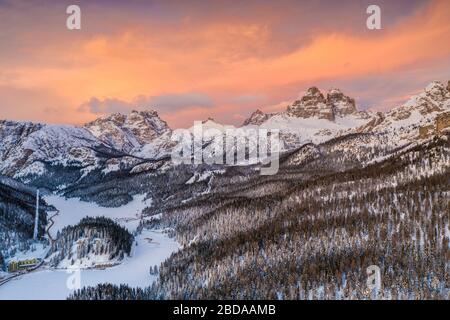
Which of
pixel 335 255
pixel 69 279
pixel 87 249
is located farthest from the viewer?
pixel 87 249

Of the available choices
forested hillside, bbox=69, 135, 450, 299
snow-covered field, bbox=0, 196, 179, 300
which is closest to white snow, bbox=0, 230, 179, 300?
snow-covered field, bbox=0, 196, 179, 300

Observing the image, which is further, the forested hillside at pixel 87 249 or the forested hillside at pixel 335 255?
the forested hillside at pixel 87 249

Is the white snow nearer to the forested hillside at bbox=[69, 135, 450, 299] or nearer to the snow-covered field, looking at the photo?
the snow-covered field

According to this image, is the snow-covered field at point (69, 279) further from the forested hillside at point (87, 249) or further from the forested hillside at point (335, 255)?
the forested hillside at point (335, 255)

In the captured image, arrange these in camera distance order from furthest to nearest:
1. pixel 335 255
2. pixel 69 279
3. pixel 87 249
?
pixel 87 249, pixel 69 279, pixel 335 255

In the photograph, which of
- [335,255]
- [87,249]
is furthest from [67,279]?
[335,255]

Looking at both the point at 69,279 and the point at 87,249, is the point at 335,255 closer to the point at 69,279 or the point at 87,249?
the point at 69,279

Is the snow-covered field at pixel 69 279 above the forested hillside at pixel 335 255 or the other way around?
the other way around

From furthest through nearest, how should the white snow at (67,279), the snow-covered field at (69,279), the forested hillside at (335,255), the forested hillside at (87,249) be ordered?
1. the forested hillside at (87,249)
2. the snow-covered field at (69,279)
3. the white snow at (67,279)
4. the forested hillside at (335,255)

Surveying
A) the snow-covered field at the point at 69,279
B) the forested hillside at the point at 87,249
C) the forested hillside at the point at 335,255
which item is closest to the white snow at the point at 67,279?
the snow-covered field at the point at 69,279

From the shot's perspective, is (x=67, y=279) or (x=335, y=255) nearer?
(x=335, y=255)

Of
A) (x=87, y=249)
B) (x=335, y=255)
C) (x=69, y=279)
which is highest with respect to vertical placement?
(x=87, y=249)
